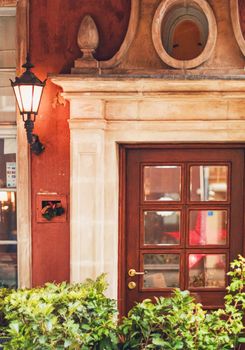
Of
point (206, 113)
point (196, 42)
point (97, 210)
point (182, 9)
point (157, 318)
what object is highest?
point (182, 9)

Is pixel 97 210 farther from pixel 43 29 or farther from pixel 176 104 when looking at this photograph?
pixel 43 29

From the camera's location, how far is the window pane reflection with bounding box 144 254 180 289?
15.4ft

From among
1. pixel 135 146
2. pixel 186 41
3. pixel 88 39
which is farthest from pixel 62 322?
pixel 186 41

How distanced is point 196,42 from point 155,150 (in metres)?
1.16

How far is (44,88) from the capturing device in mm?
4422

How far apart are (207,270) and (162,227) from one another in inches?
26.5

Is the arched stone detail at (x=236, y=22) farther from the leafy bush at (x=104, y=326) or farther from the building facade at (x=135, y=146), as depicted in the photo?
the leafy bush at (x=104, y=326)

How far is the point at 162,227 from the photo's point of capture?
467 cm

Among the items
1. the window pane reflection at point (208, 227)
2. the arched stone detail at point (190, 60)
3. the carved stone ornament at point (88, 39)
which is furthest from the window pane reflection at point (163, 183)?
the carved stone ornament at point (88, 39)

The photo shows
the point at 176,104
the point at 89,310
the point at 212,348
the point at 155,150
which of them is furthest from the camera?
the point at 155,150

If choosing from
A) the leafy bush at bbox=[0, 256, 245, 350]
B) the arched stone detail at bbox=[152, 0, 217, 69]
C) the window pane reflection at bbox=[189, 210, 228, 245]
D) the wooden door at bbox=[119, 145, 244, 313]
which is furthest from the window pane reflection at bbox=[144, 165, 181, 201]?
the leafy bush at bbox=[0, 256, 245, 350]

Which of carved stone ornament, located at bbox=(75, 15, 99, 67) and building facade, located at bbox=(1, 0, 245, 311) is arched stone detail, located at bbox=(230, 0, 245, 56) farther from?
carved stone ornament, located at bbox=(75, 15, 99, 67)

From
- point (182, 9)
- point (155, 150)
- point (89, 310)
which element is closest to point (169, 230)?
point (155, 150)

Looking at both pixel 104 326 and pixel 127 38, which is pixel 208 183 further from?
pixel 104 326
